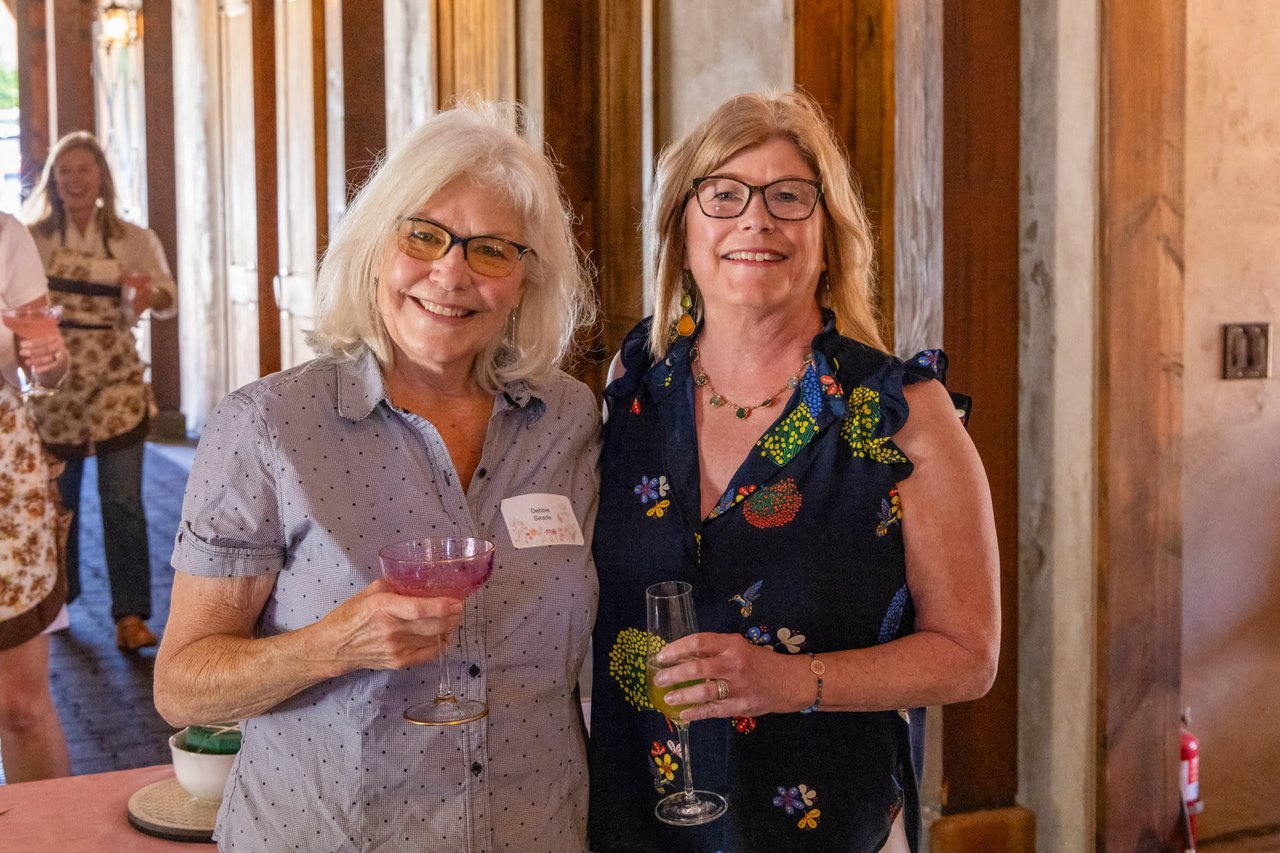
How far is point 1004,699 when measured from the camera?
2969 millimetres

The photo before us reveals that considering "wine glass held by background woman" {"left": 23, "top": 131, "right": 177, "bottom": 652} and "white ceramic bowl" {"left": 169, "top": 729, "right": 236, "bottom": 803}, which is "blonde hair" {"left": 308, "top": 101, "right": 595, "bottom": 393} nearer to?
"white ceramic bowl" {"left": 169, "top": 729, "right": 236, "bottom": 803}

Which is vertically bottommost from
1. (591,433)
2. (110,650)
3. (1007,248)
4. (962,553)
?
(110,650)

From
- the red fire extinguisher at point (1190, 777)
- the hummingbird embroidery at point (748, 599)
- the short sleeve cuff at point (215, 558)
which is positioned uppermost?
the short sleeve cuff at point (215, 558)

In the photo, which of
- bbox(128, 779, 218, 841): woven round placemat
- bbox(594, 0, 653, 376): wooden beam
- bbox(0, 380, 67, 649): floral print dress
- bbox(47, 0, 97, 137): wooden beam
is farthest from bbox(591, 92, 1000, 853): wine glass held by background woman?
bbox(47, 0, 97, 137): wooden beam

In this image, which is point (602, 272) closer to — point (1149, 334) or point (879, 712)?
point (1149, 334)

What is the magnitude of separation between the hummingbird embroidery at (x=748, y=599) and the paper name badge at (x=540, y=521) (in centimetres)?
23

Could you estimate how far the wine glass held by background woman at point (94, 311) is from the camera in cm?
A: 440

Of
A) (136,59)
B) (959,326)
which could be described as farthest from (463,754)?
(136,59)

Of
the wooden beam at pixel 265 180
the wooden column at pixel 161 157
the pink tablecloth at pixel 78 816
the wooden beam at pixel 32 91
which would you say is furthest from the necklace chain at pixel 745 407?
the wooden beam at pixel 265 180

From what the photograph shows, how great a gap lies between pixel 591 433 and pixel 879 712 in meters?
0.55

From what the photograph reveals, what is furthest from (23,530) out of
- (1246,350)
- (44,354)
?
(1246,350)

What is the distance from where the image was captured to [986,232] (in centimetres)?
283

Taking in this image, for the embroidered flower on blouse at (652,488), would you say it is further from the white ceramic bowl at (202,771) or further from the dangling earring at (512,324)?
the white ceramic bowl at (202,771)

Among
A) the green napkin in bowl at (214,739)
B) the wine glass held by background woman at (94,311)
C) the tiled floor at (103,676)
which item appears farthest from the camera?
the wine glass held by background woman at (94,311)
